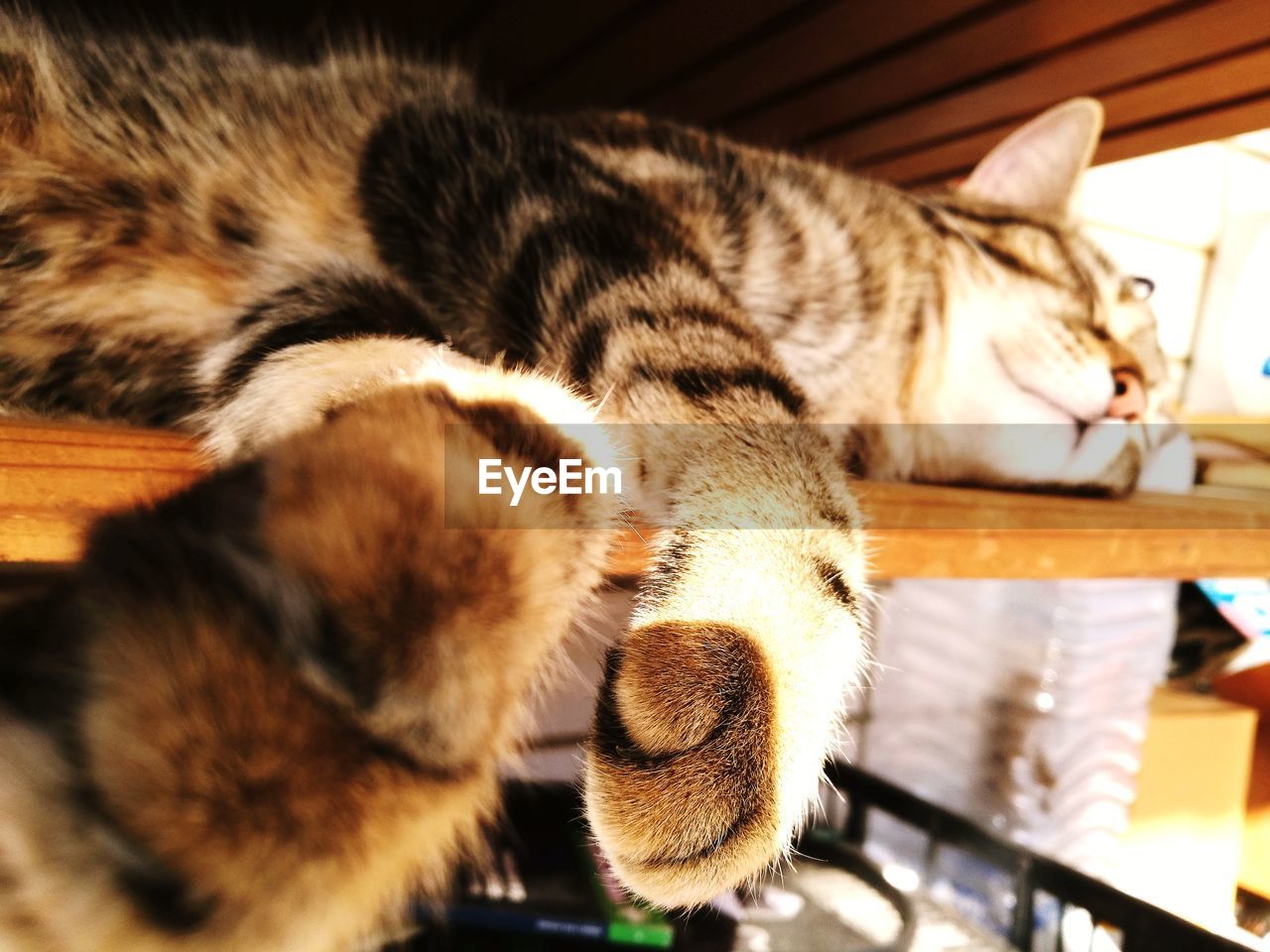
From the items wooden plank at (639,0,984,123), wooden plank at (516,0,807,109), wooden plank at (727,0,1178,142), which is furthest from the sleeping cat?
wooden plank at (516,0,807,109)

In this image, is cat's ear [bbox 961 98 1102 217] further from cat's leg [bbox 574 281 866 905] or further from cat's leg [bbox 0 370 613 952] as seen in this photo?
Answer: cat's leg [bbox 0 370 613 952]

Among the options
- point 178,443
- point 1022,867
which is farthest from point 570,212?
point 1022,867

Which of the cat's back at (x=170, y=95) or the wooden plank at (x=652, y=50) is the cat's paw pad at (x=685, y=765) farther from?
the wooden plank at (x=652, y=50)

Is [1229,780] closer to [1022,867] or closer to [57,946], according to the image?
[1022,867]

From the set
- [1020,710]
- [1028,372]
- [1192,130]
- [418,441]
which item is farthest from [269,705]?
[1020,710]

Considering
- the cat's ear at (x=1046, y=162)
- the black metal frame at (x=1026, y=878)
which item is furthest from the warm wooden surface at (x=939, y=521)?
the cat's ear at (x=1046, y=162)
